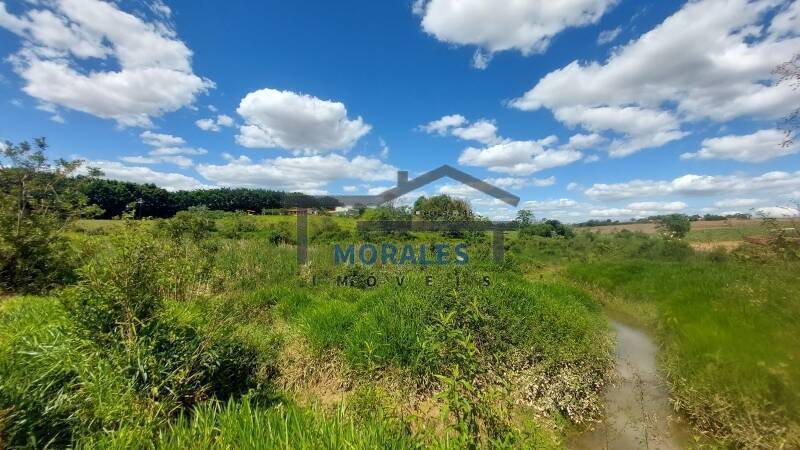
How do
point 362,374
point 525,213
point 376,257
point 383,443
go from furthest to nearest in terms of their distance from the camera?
point 525,213, point 376,257, point 362,374, point 383,443

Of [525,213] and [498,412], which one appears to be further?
[525,213]

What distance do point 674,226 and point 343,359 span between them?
23585 mm

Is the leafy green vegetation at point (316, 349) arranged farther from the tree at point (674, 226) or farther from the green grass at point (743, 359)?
the tree at point (674, 226)

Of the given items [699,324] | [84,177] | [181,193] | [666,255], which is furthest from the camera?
[181,193]

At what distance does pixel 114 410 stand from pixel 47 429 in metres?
0.41

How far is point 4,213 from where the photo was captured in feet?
22.9

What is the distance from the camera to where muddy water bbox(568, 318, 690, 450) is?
4.47m

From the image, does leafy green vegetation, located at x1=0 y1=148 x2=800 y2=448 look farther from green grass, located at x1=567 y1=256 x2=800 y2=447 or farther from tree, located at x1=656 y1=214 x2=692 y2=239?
tree, located at x1=656 y1=214 x2=692 y2=239

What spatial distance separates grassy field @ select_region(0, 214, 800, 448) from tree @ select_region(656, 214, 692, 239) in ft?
39.1

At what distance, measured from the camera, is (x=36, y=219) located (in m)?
7.52

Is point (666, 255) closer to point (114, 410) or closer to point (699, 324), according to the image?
point (699, 324)

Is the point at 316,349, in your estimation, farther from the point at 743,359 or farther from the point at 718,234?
the point at 718,234

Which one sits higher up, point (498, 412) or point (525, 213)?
point (525, 213)

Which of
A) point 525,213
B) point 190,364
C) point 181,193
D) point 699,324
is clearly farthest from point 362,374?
point 181,193
